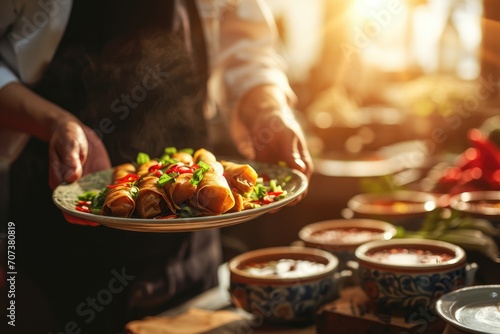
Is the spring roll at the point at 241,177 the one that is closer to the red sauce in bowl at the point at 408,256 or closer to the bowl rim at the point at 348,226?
the red sauce in bowl at the point at 408,256

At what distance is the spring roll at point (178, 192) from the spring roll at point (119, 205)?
10 cm

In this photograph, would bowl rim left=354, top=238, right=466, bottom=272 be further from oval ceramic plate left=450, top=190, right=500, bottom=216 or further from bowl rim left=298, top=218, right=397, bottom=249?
oval ceramic plate left=450, top=190, right=500, bottom=216

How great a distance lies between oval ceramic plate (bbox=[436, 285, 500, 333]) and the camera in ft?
4.20

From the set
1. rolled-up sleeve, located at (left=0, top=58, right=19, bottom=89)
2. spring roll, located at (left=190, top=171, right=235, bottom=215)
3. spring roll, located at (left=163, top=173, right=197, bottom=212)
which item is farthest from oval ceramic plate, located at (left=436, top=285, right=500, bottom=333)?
rolled-up sleeve, located at (left=0, top=58, right=19, bottom=89)

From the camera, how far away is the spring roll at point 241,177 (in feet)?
5.60

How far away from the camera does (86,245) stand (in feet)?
7.22

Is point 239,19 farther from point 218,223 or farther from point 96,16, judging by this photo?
point 218,223

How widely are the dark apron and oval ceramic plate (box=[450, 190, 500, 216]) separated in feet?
3.72

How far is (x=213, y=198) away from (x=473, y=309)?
26.2 inches

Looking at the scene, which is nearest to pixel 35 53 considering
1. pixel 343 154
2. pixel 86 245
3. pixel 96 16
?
pixel 96 16

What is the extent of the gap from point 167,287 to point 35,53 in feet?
3.17

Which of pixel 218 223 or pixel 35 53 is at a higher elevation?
pixel 35 53

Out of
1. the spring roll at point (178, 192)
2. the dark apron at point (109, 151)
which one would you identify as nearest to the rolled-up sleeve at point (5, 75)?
the dark apron at point (109, 151)

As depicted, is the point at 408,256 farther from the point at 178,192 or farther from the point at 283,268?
the point at 178,192
